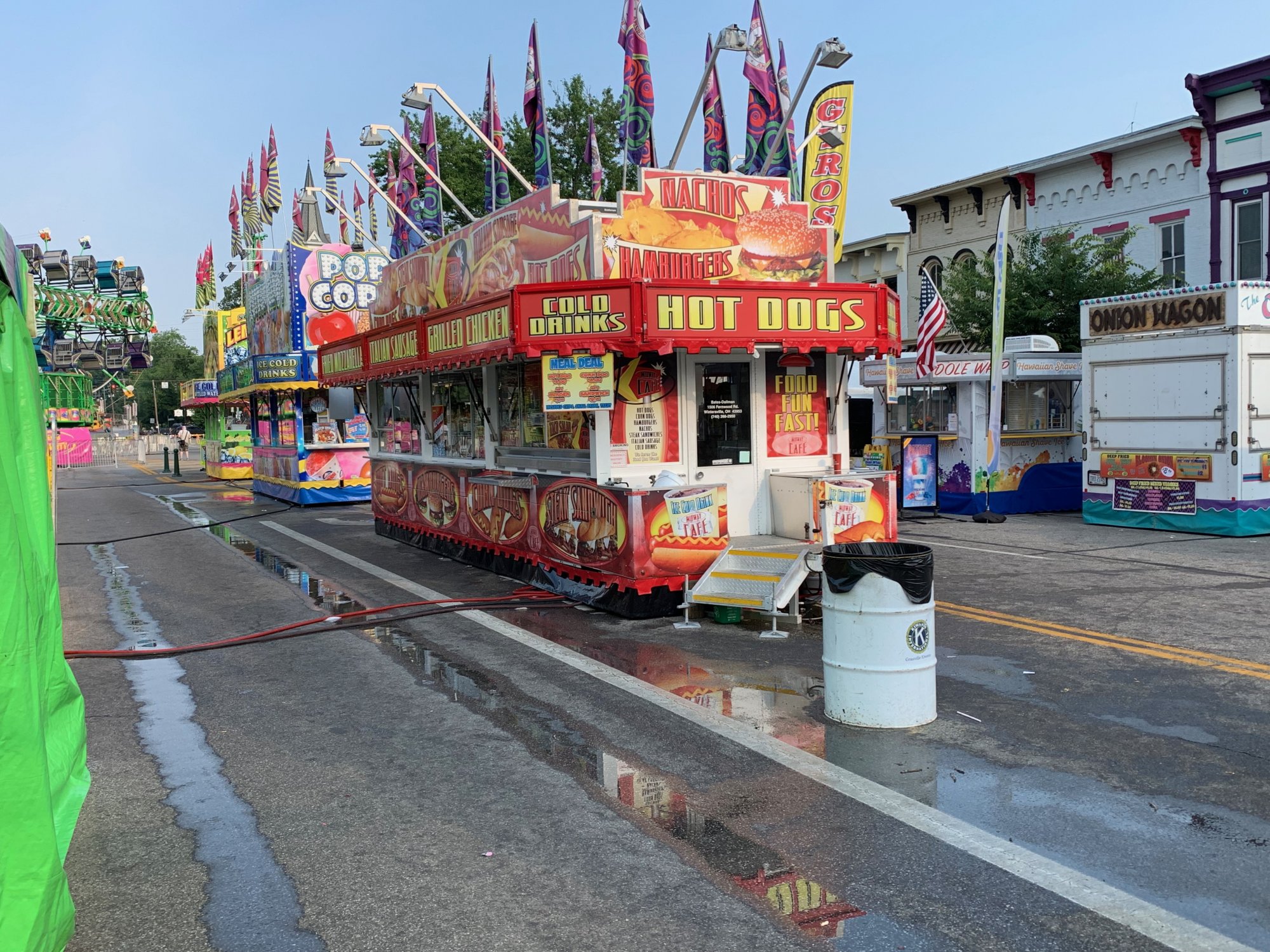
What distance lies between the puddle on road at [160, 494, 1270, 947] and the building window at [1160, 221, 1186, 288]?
2062cm

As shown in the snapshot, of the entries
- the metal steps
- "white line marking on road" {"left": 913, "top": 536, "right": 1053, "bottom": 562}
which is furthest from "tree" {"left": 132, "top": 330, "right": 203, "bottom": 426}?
the metal steps

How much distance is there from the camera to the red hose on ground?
28.8 ft

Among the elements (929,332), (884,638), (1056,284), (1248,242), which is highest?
(1248,242)

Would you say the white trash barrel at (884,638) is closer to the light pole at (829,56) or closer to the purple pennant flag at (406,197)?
the light pole at (829,56)

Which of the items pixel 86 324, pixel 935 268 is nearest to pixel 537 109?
pixel 935 268

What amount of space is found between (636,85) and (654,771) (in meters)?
10.2

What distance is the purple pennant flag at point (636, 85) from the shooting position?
13.0 meters

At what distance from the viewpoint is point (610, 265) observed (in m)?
10.1

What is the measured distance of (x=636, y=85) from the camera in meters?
13.3

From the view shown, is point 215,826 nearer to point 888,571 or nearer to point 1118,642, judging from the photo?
point 888,571

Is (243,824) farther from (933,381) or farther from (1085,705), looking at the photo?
(933,381)

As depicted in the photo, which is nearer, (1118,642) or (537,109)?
(1118,642)

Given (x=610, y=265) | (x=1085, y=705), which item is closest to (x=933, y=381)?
(x=610, y=265)

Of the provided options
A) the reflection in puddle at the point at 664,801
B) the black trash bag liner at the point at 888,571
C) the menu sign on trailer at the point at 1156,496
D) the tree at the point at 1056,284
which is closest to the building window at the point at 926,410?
the menu sign on trailer at the point at 1156,496
